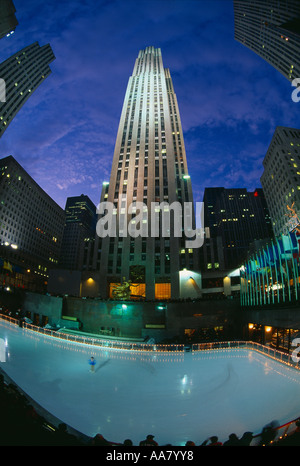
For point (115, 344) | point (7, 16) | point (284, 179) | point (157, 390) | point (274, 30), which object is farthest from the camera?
point (284, 179)

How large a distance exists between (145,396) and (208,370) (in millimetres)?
6674

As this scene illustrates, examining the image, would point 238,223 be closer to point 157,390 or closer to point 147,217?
point 147,217

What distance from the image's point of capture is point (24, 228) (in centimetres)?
10500

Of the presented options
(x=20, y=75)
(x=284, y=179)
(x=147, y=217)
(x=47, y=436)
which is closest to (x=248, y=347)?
(x=47, y=436)

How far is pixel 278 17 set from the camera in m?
55.3

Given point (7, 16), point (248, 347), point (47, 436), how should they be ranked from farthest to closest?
point (7, 16) → point (248, 347) → point (47, 436)

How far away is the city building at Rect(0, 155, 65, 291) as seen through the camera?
90.3 meters

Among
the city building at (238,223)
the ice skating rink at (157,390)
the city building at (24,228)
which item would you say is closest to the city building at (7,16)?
the ice skating rink at (157,390)

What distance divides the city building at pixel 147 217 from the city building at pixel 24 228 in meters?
48.4

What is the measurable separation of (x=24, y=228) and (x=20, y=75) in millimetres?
65288

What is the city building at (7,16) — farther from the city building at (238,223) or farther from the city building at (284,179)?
the city building at (238,223)

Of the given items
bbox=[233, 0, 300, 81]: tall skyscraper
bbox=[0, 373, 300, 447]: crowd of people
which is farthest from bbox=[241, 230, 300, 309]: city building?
bbox=[233, 0, 300, 81]: tall skyscraper

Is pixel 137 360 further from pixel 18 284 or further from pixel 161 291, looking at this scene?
pixel 18 284
